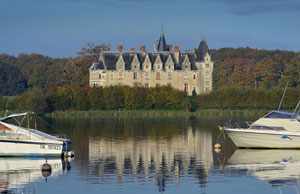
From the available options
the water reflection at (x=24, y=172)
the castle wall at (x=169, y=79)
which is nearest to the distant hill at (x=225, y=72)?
the castle wall at (x=169, y=79)

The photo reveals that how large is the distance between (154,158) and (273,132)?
818 centimetres

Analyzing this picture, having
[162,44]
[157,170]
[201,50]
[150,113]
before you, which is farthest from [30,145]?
[162,44]

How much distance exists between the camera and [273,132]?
1690 inches

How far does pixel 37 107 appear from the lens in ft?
315

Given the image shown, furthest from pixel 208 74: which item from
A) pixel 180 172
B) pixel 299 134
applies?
pixel 180 172

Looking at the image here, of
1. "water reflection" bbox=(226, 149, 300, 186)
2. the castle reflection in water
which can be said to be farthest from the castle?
"water reflection" bbox=(226, 149, 300, 186)

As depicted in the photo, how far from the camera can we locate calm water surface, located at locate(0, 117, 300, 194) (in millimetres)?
29969

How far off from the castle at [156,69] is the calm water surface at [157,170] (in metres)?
67.8

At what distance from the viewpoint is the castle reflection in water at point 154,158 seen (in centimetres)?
3353

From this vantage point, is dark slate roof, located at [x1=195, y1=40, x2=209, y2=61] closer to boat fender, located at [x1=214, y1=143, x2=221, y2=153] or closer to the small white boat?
boat fender, located at [x1=214, y1=143, x2=221, y2=153]

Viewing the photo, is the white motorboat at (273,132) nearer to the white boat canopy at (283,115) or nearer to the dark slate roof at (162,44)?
the white boat canopy at (283,115)

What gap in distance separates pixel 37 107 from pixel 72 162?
5924 centimetres

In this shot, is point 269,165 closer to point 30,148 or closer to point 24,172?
point 24,172

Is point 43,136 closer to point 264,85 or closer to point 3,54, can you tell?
point 264,85
